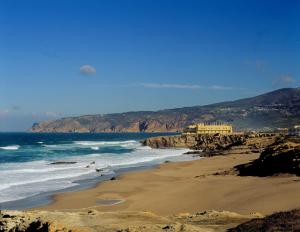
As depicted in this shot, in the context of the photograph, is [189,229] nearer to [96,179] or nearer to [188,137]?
[96,179]

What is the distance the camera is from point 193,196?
23859 millimetres

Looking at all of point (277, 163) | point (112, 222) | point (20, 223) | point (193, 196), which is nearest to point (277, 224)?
point (112, 222)

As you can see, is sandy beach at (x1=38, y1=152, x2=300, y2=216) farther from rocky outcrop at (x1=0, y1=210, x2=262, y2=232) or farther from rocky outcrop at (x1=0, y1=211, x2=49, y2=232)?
rocky outcrop at (x1=0, y1=211, x2=49, y2=232)

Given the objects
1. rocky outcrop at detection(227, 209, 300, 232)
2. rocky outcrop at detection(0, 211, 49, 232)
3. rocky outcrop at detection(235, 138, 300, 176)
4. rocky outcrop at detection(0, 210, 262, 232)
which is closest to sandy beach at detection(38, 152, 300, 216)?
rocky outcrop at detection(235, 138, 300, 176)

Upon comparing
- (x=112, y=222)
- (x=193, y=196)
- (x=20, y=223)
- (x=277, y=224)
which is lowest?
(x=193, y=196)

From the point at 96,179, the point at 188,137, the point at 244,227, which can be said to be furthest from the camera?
the point at 188,137

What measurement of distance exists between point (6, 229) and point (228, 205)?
33.8 feet

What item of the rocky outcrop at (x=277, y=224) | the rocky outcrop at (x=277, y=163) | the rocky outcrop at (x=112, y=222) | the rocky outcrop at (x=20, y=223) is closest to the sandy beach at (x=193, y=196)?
the rocky outcrop at (x=277, y=163)

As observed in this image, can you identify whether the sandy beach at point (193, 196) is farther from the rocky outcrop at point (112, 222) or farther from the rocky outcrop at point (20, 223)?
the rocky outcrop at point (20, 223)

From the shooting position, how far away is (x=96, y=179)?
3722 centimetres

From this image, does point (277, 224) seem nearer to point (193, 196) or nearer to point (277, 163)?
point (193, 196)

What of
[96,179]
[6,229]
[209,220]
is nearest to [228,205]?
[209,220]

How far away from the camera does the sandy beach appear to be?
1894cm

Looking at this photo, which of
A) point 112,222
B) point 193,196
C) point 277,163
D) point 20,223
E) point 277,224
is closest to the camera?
point 277,224
